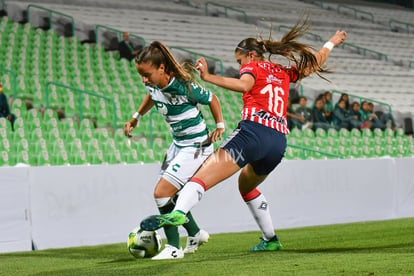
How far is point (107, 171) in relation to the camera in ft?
38.7

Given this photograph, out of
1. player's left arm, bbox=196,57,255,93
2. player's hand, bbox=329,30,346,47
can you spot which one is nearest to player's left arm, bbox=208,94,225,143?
player's left arm, bbox=196,57,255,93

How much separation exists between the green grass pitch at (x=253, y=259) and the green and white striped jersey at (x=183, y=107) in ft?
3.44

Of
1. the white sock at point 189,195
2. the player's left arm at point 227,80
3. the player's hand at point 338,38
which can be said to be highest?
the player's hand at point 338,38

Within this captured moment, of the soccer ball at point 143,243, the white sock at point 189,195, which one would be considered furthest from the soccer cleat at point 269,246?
the white sock at point 189,195

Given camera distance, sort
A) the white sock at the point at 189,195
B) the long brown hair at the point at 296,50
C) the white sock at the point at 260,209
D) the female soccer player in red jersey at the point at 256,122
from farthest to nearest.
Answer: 1. the white sock at the point at 260,209
2. the long brown hair at the point at 296,50
3. the female soccer player in red jersey at the point at 256,122
4. the white sock at the point at 189,195

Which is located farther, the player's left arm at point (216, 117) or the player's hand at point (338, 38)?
the player's hand at point (338, 38)

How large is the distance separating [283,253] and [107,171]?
452 centimetres

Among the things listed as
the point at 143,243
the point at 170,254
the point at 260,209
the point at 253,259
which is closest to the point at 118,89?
the point at 260,209

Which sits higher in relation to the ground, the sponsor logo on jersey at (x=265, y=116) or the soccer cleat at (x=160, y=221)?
the sponsor logo on jersey at (x=265, y=116)

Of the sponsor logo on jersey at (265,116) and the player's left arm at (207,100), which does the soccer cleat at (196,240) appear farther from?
the sponsor logo on jersey at (265,116)

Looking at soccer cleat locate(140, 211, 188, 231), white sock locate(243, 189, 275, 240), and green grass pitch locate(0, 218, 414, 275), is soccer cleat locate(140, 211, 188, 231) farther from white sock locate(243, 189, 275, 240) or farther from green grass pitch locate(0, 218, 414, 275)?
white sock locate(243, 189, 275, 240)

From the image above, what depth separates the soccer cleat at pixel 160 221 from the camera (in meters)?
6.64

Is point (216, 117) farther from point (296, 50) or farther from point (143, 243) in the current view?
point (143, 243)

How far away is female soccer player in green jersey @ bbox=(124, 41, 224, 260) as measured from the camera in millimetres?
Result: 7441
